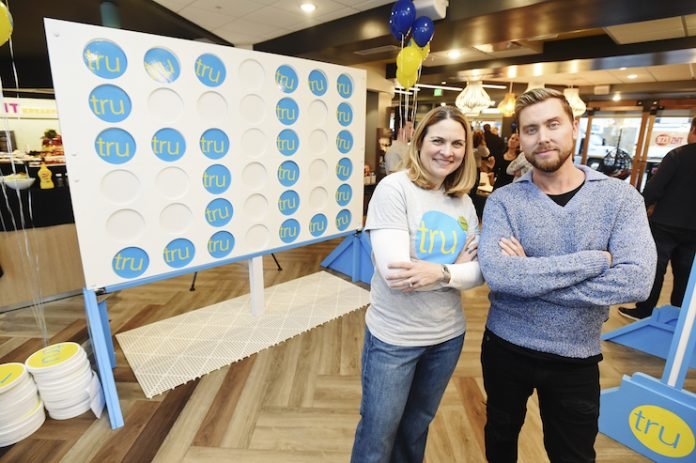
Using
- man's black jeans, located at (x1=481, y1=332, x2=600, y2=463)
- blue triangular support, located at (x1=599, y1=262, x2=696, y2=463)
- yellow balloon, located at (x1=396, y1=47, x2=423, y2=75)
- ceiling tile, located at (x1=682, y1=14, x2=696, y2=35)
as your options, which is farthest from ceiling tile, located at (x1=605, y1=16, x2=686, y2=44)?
man's black jeans, located at (x1=481, y1=332, x2=600, y2=463)

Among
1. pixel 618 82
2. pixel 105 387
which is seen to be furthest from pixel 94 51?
pixel 618 82

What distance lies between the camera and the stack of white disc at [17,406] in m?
1.73

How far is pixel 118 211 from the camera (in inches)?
74.2

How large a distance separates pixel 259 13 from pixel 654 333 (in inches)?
191

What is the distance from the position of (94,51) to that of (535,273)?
2.02 m

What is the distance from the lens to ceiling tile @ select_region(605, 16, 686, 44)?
3.76 metres

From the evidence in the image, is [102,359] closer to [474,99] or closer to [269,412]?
[269,412]

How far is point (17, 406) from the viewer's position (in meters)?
1.76

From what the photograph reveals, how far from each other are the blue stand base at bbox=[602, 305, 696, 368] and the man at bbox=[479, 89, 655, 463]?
192 cm

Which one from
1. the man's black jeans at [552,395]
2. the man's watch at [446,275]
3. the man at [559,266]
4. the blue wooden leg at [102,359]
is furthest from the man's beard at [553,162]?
the blue wooden leg at [102,359]

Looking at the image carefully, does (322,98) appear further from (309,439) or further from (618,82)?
(618,82)

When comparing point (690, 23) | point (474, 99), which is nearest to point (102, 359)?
point (690, 23)

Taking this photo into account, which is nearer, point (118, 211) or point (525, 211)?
point (525, 211)

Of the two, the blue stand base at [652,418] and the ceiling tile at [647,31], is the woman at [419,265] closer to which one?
the blue stand base at [652,418]
